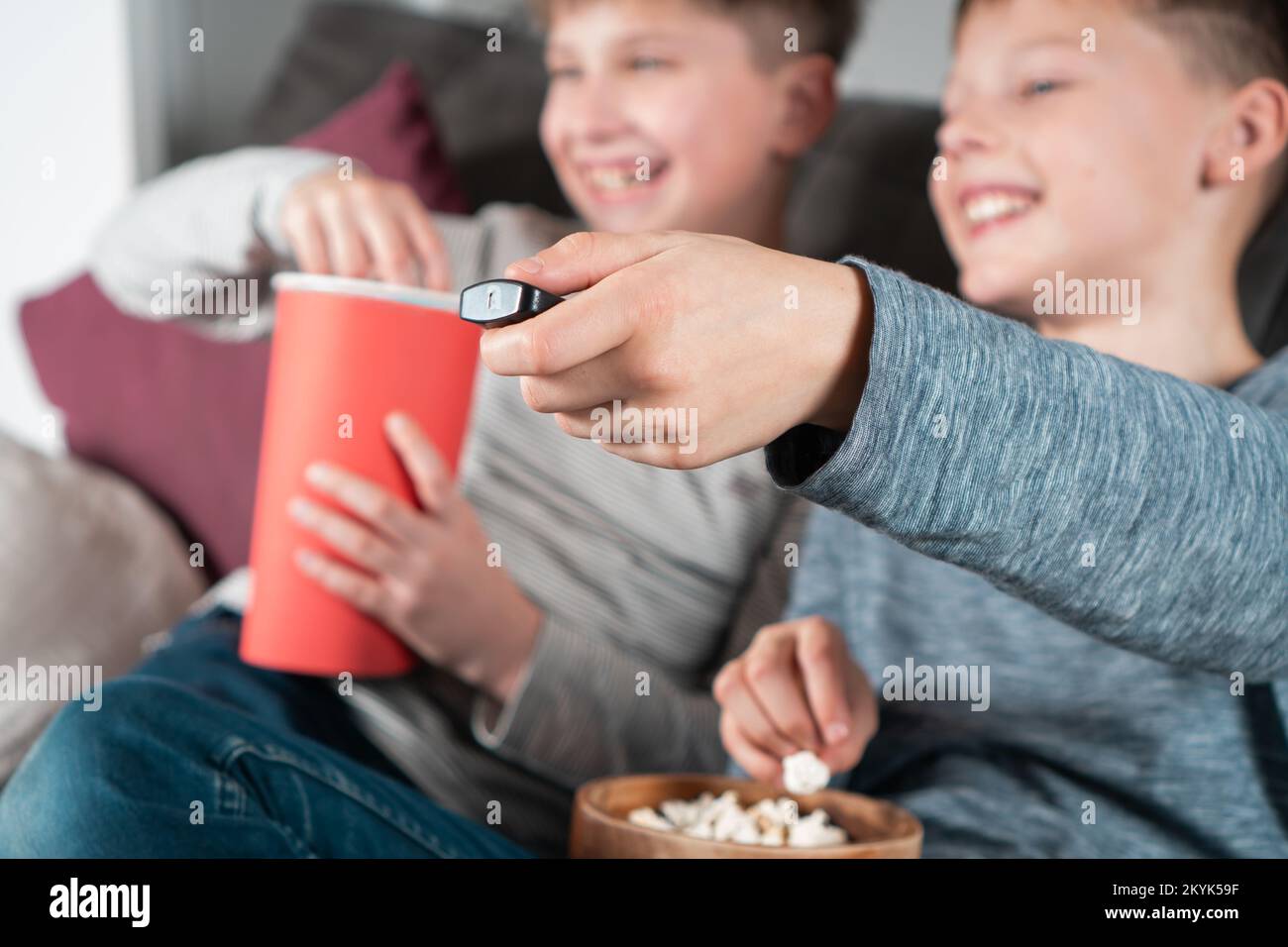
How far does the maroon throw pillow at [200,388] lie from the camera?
130 cm

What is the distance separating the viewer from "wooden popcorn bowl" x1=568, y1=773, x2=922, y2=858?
1.87ft

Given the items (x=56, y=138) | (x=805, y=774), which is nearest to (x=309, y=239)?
(x=805, y=774)

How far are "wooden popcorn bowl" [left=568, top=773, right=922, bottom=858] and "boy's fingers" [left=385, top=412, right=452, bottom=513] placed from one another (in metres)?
0.24

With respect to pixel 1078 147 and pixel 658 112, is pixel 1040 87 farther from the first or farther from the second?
pixel 658 112

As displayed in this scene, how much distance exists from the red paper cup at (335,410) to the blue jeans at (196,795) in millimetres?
112

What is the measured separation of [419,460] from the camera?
0.79 m

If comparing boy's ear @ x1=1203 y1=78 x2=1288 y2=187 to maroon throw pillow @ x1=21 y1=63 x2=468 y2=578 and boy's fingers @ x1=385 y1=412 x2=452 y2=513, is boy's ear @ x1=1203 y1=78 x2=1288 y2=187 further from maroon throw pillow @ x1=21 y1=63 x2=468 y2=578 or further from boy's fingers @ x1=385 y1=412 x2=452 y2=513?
maroon throw pillow @ x1=21 y1=63 x2=468 y2=578

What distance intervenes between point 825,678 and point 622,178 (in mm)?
571

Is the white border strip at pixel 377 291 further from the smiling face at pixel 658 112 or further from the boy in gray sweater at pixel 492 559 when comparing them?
the smiling face at pixel 658 112

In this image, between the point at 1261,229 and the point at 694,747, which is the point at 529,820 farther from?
the point at 1261,229

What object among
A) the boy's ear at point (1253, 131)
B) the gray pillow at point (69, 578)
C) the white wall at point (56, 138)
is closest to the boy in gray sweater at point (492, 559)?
the gray pillow at point (69, 578)

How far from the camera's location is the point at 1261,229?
92 cm

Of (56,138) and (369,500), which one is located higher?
(56,138)

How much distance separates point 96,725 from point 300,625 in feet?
0.56
